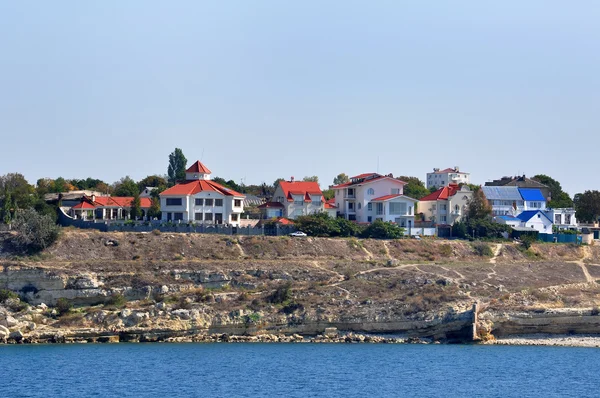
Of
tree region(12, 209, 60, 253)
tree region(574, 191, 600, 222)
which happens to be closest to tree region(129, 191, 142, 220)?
tree region(12, 209, 60, 253)

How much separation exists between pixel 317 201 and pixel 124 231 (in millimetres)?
25862

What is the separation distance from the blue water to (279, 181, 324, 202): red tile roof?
3966 cm

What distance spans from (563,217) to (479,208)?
12865 millimetres

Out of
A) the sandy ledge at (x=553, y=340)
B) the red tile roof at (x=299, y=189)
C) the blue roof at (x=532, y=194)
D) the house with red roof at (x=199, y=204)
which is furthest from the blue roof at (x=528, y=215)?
the sandy ledge at (x=553, y=340)

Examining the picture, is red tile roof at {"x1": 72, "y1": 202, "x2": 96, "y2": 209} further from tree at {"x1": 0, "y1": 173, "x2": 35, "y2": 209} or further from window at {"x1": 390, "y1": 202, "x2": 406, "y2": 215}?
window at {"x1": 390, "y1": 202, "x2": 406, "y2": 215}

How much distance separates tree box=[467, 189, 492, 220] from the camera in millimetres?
117938

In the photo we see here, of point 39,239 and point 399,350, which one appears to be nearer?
point 399,350

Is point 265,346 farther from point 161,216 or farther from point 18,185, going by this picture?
point 18,185

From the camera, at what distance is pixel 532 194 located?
417ft

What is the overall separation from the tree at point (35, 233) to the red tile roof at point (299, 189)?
3076 centimetres

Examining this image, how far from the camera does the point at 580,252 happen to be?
109 meters

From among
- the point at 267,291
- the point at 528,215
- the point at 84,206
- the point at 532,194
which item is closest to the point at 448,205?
the point at 528,215

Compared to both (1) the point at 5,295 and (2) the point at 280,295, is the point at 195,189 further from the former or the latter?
(1) the point at 5,295

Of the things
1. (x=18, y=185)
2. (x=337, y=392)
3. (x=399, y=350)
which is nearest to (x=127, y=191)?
(x=18, y=185)
